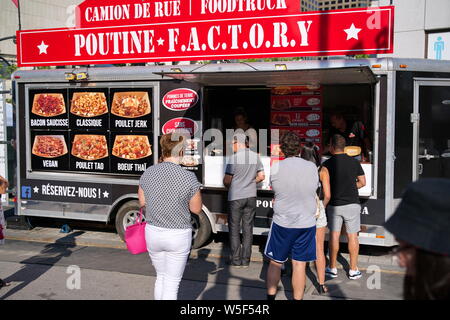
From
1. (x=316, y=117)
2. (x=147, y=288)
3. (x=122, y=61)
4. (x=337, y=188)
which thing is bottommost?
(x=147, y=288)

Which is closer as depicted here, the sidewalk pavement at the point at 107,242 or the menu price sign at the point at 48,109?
the sidewalk pavement at the point at 107,242

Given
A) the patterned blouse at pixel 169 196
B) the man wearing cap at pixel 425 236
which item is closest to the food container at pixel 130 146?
the patterned blouse at pixel 169 196

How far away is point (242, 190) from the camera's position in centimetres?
664

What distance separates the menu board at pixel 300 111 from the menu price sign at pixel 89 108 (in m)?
2.76

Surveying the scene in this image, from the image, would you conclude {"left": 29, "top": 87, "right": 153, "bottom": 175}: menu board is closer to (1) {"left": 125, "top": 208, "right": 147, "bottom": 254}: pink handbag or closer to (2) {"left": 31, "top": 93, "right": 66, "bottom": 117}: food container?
(2) {"left": 31, "top": 93, "right": 66, "bottom": 117}: food container

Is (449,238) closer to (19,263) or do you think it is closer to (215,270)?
(215,270)

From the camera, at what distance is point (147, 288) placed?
5.93 metres

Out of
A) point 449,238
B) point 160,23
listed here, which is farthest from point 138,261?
point 449,238

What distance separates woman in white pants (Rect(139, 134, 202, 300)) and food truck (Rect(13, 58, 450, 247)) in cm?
240

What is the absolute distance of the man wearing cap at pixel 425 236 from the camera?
4.99 ft

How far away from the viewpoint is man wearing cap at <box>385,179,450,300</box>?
152cm

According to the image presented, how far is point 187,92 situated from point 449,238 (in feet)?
21.1

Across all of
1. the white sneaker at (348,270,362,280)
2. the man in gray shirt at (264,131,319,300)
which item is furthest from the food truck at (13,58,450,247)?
the man in gray shirt at (264,131,319,300)

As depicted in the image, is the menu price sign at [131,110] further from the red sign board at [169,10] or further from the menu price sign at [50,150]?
the red sign board at [169,10]
